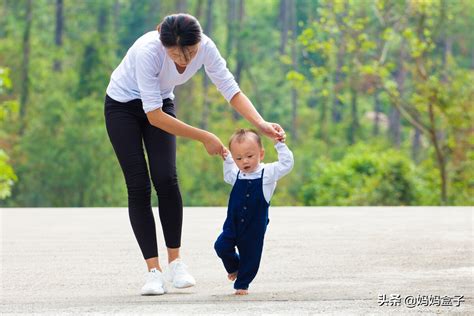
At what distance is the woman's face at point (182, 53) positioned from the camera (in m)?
6.38

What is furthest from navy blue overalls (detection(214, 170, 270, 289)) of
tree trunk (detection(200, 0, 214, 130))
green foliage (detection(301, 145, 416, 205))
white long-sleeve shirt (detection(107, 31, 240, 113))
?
tree trunk (detection(200, 0, 214, 130))

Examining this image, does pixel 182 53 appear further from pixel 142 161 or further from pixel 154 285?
pixel 154 285

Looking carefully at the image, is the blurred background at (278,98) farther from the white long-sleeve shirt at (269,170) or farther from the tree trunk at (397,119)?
the white long-sleeve shirt at (269,170)

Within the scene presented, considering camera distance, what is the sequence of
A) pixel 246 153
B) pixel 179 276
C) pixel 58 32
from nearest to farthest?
pixel 246 153, pixel 179 276, pixel 58 32

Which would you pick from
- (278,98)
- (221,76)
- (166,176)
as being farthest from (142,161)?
(278,98)

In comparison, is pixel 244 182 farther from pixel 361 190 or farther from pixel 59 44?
pixel 59 44

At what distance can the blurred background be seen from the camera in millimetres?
26922

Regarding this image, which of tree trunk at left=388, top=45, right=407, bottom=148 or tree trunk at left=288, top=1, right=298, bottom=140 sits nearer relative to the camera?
tree trunk at left=388, top=45, right=407, bottom=148

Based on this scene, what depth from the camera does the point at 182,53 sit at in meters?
6.39

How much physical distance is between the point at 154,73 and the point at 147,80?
0.21ft

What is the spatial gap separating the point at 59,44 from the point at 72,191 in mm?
12317

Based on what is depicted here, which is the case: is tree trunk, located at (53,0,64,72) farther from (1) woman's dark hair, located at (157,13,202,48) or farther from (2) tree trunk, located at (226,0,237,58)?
(1) woman's dark hair, located at (157,13,202,48)

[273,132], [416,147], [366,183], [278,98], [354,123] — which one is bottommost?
[416,147]

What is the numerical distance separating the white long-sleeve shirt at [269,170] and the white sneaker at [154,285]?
0.73 m
